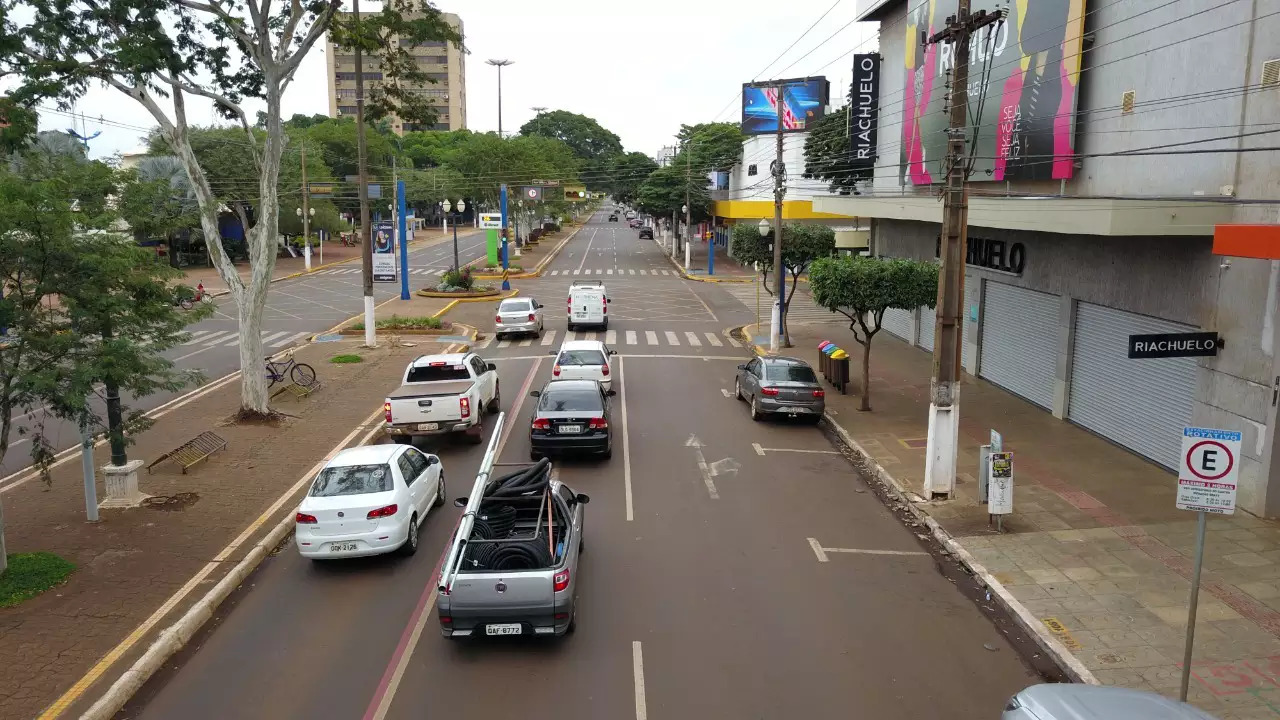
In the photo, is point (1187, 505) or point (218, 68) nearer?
point (1187, 505)

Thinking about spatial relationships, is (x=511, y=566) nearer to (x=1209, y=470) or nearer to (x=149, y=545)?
(x=149, y=545)

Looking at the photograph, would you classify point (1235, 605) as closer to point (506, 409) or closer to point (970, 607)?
point (970, 607)

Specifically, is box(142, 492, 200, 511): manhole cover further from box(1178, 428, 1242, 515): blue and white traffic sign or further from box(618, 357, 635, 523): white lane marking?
box(1178, 428, 1242, 515): blue and white traffic sign

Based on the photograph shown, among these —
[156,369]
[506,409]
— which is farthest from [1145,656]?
[506,409]

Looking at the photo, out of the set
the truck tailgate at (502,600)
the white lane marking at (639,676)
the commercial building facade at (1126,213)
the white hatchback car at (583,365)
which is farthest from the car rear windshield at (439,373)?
the commercial building facade at (1126,213)

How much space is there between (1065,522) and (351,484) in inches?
410

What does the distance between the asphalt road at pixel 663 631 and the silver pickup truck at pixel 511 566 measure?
451 mm

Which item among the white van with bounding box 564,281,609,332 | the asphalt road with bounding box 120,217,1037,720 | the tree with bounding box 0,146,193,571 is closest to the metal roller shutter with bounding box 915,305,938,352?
the white van with bounding box 564,281,609,332

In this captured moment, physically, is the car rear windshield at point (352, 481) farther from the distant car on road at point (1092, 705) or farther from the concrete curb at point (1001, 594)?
the distant car on road at point (1092, 705)

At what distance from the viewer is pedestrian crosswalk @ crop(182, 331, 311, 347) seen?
1292 inches

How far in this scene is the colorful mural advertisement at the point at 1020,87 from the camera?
1903cm

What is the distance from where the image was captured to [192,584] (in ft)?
36.8

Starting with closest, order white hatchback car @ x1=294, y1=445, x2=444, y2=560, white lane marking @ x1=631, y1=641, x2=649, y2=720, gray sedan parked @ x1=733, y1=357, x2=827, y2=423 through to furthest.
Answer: white lane marking @ x1=631, y1=641, x2=649, y2=720, white hatchback car @ x1=294, y1=445, x2=444, y2=560, gray sedan parked @ x1=733, y1=357, x2=827, y2=423

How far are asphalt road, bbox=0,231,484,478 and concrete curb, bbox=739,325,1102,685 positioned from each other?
12010 mm
